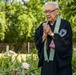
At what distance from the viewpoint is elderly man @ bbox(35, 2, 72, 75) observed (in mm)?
3936

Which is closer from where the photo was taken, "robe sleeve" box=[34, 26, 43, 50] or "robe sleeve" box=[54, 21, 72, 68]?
"robe sleeve" box=[54, 21, 72, 68]

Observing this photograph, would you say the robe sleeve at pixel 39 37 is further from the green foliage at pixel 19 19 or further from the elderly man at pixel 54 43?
the green foliage at pixel 19 19

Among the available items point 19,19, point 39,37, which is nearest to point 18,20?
point 19,19

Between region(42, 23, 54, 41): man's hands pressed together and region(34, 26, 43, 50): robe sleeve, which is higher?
region(42, 23, 54, 41): man's hands pressed together

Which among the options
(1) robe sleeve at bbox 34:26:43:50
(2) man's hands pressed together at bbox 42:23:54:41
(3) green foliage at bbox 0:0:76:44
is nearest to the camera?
(2) man's hands pressed together at bbox 42:23:54:41

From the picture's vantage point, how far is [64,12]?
8453mm

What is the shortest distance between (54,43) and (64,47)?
13 cm

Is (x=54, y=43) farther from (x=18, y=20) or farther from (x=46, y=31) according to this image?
(x=18, y=20)

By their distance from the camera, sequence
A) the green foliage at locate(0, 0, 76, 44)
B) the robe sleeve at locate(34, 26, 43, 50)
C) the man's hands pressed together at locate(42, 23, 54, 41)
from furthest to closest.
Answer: the green foliage at locate(0, 0, 76, 44)
the robe sleeve at locate(34, 26, 43, 50)
the man's hands pressed together at locate(42, 23, 54, 41)

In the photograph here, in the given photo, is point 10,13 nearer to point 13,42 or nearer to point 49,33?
point 13,42

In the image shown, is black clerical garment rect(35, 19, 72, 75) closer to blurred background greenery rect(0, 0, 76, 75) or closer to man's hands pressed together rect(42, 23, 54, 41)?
man's hands pressed together rect(42, 23, 54, 41)

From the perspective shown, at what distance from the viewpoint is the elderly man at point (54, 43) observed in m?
3.94

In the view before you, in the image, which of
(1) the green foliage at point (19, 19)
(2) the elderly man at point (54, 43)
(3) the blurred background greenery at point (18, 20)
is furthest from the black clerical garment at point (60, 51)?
(1) the green foliage at point (19, 19)

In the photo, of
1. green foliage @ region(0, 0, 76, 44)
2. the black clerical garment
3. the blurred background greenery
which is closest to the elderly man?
the black clerical garment
